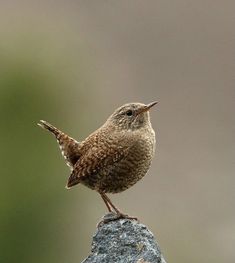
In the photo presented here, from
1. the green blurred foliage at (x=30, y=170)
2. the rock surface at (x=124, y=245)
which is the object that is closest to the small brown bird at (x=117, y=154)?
the rock surface at (x=124, y=245)

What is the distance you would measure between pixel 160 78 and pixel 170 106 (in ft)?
6.20

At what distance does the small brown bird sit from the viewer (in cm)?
935

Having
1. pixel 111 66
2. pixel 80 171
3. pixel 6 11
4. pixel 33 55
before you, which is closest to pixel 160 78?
pixel 111 66

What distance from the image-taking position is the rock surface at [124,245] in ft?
28.0

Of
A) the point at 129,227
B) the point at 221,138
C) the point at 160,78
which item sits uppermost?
the point at 160,78

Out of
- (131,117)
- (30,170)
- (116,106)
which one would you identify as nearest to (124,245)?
(131,117)

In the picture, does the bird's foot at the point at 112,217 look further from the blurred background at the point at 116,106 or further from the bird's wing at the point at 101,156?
the blurred background at the point at 116,106

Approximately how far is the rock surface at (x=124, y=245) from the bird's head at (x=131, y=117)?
2.85ft

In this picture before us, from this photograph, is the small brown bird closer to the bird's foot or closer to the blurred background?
the bird's foot

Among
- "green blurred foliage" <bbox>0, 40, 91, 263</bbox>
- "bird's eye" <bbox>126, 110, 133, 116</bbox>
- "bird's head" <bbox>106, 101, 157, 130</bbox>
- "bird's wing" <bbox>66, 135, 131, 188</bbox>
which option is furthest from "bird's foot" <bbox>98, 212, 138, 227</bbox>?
"green blurred foliage" <bbox>0, 40, 91, 263</bbox>

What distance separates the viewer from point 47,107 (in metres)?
19.1

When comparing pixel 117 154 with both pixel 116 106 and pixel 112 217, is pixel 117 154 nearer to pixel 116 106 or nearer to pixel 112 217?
pixel 112 217

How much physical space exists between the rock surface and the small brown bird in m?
0.30

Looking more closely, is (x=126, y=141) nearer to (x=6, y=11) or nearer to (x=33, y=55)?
(x=33, y=55)
